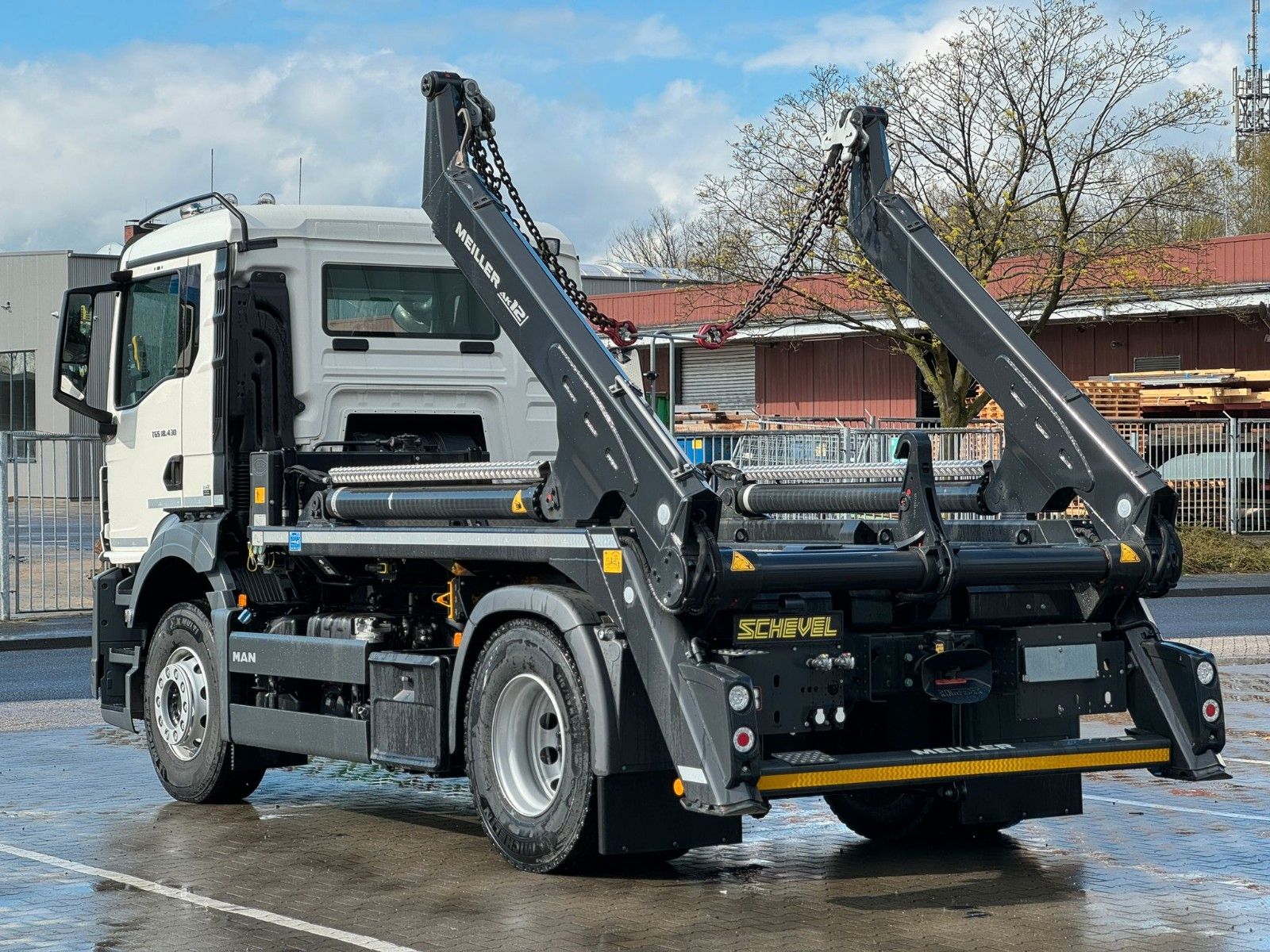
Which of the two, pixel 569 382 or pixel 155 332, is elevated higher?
pixel 155 332

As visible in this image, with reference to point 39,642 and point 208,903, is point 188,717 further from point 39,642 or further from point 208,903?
point 39,642

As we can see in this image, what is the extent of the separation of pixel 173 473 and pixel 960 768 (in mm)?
4927

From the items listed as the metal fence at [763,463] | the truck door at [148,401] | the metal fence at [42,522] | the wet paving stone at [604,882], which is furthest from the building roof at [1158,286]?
the wet paving stone at [604,882]

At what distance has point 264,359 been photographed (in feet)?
32.0

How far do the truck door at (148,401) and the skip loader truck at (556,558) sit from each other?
0.08 ft

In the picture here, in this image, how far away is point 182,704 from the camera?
9820mm

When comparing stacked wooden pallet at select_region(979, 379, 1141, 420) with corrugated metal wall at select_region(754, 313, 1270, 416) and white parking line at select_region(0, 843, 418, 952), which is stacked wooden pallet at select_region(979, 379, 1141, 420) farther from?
white parking line at select_region(0, 843, 418, 952)

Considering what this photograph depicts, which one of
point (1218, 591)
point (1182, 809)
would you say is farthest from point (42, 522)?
point (1218, 591)

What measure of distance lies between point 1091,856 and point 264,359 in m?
4.77

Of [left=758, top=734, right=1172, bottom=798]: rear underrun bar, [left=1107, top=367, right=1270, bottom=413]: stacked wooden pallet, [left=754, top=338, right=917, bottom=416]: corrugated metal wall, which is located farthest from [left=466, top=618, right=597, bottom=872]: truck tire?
[left=754, top=338, right=917, bottom=416]: corrugated metal wall

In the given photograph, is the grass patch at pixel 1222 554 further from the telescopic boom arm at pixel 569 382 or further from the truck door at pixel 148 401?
the telescopic boom arm at pixel 569 382

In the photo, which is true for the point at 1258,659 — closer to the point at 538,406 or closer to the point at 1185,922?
the point at 538,406

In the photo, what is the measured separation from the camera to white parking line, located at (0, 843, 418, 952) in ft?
21.3

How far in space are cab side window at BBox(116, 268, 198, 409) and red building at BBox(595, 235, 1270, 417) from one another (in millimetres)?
19662
